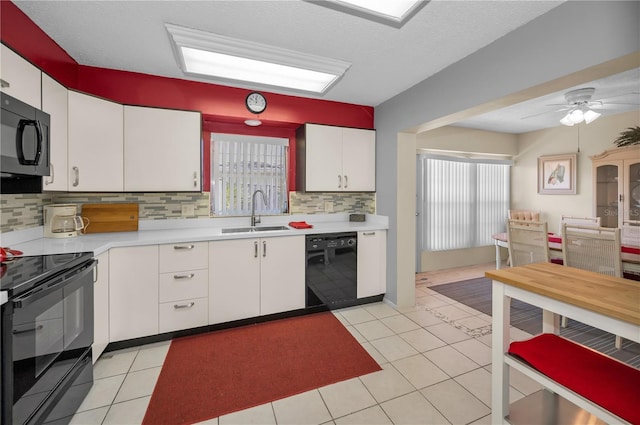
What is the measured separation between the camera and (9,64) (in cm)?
153

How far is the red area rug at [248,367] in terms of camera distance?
1.77 metres

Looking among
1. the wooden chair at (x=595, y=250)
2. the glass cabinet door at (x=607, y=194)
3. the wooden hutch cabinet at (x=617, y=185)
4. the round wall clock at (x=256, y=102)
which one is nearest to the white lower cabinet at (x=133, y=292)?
the round wall clock at (x=256, y=102)

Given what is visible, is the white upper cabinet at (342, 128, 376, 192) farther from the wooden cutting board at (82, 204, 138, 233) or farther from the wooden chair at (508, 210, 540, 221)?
the wooden chair at (508, 210, 540, 221)

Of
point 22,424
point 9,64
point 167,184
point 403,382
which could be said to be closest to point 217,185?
point 167,184

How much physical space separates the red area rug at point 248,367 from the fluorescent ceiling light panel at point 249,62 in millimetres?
2313

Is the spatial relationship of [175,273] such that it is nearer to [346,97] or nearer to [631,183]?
[346,97]

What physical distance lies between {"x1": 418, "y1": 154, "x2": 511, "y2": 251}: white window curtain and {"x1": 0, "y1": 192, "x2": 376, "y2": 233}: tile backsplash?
1516 millimetres

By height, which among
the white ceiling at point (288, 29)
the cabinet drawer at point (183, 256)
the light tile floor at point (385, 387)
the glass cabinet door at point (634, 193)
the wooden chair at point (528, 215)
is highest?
the white ceiling at point (288, 29)

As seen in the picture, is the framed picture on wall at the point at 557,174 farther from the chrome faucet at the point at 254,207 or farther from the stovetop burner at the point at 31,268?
the stovetop burner at the point at 31,268

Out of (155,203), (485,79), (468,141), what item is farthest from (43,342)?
(468,141)

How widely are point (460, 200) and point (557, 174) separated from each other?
5.46 ft

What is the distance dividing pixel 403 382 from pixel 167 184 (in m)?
2.59

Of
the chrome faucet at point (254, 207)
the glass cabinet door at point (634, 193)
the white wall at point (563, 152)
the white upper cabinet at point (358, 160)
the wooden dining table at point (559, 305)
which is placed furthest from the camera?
the white wall at point (563, 152)

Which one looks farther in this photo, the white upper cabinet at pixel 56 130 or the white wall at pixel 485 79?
the white upper cabinet at pixel 56 130
